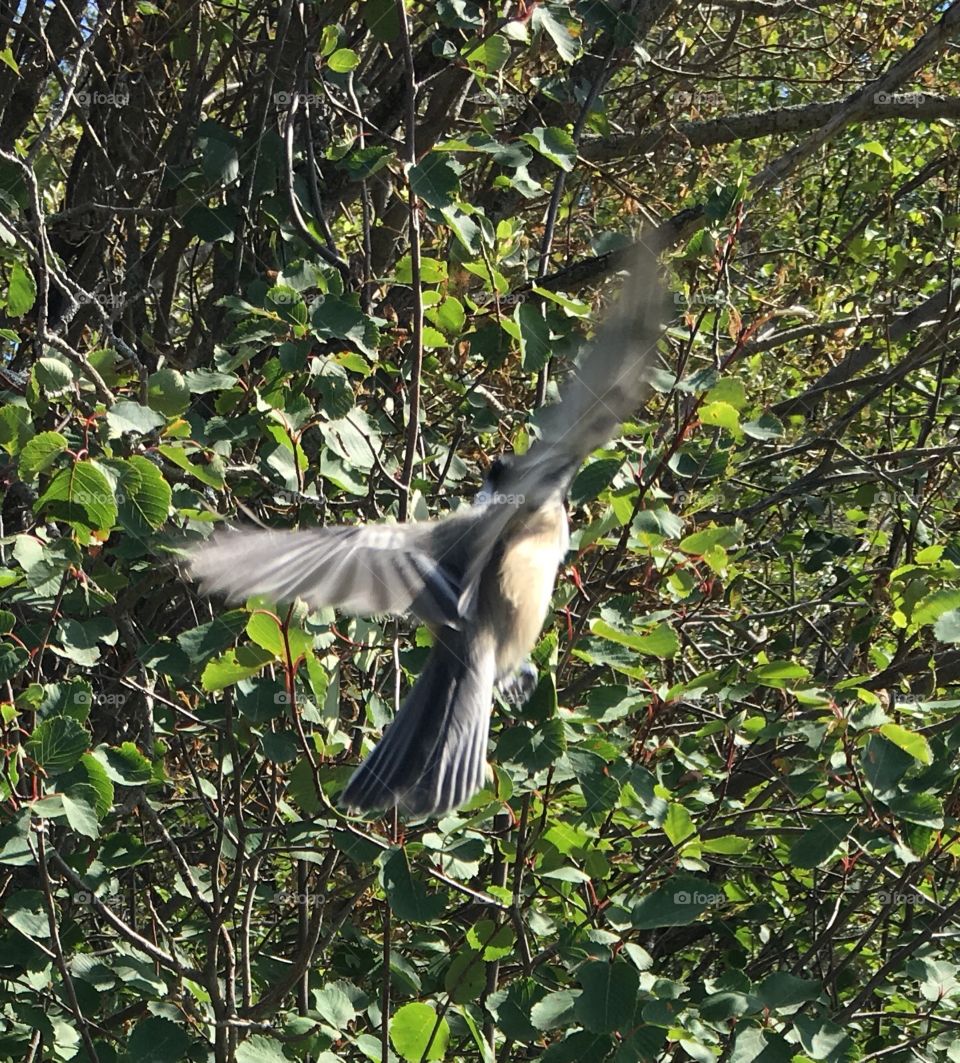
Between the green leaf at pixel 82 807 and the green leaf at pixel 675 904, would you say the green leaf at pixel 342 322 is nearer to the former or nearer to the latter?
the green leaf at pixel 82 807

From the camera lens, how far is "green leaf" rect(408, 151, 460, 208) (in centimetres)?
275

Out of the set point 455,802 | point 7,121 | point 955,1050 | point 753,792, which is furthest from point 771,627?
point 7,121

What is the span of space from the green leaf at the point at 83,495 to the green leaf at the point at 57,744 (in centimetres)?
36

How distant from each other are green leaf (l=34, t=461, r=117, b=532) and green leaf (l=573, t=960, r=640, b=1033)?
112cm

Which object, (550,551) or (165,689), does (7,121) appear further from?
(550,551)

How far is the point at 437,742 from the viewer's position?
2406 mm

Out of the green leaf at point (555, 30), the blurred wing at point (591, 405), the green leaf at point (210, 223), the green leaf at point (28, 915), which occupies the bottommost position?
the green leaf at point (28, 915)

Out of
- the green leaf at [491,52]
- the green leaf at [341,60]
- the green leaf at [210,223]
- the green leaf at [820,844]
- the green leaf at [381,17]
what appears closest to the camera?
the green leaf at [820,844]

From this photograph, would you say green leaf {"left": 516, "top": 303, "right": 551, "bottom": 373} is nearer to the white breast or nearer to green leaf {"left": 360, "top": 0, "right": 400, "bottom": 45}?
the white breast

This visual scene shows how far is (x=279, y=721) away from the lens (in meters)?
2.94

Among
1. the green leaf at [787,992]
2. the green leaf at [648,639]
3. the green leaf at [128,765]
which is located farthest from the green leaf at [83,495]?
the green leaf at [787,992]

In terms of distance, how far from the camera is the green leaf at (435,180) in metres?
2.75

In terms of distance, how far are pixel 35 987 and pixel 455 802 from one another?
1.16 metres

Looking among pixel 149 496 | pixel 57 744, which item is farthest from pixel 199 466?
pixel 57 744
